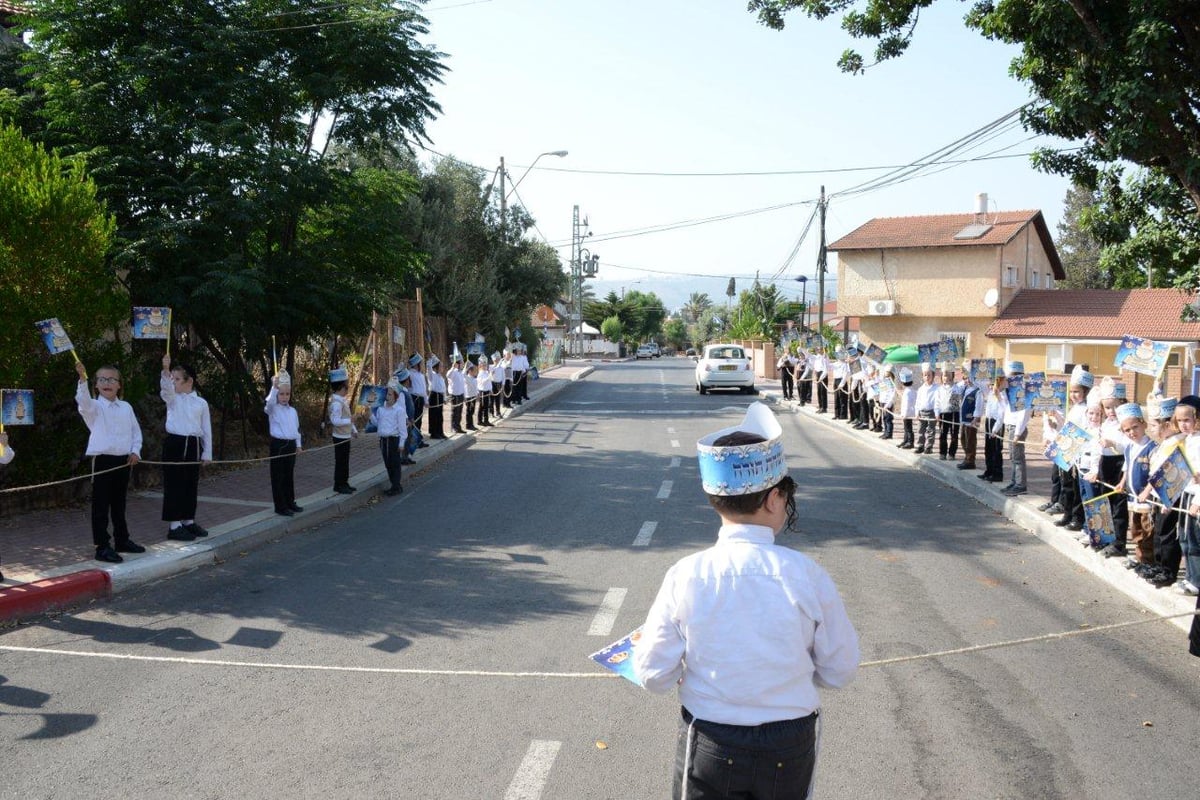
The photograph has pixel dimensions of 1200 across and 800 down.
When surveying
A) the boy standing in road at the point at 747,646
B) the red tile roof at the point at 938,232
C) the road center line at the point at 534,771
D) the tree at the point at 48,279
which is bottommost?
the road center line at the point at 534,771

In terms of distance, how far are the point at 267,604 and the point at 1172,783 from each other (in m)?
5.98

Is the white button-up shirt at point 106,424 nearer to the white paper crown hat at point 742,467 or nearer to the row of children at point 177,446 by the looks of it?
the row of children at point 177,446

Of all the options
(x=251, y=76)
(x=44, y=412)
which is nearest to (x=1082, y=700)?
Result: (x=44, y=412)

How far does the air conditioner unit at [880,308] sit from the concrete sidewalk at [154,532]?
109 feet

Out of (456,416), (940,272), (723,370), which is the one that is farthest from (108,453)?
(940,272)

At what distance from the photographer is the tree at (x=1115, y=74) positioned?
9.43m

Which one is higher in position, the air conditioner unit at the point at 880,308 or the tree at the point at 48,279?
the air conditioner unit at the point at 880,308

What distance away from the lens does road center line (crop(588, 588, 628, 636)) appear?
669 cm

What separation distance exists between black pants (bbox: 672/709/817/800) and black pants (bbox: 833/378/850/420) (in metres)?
21.3

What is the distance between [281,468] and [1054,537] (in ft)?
26.6

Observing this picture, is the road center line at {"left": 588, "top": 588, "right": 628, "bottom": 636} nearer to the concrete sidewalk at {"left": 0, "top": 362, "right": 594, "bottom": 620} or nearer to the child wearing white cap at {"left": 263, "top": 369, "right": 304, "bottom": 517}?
the concrete sidewalk at {"left": 0, "top": 362, "right": 594, "bottom": 620}

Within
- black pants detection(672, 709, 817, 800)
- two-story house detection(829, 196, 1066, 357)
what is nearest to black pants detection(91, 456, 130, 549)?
black pants detection(672, 709, 817, 800)

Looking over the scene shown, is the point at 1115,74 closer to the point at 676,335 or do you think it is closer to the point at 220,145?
the point at 220,145

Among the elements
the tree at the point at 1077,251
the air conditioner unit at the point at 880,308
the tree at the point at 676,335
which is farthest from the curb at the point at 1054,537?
the tree at the point at 676,335
